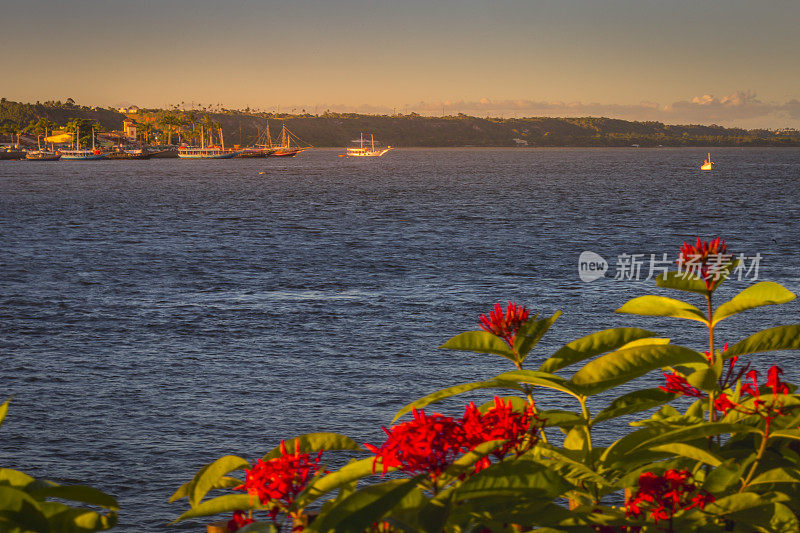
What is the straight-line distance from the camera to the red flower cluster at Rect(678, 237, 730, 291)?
9.37 feet

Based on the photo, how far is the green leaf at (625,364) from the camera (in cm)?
272

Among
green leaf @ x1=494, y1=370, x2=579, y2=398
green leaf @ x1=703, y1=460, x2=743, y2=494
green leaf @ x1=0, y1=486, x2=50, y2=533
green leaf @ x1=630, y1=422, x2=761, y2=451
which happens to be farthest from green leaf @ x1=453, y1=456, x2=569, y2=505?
green leaf @ x1=0, y1=486, x2=50, y2=533

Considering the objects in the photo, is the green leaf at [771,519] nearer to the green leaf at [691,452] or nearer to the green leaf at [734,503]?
the green leaf at [734,503]

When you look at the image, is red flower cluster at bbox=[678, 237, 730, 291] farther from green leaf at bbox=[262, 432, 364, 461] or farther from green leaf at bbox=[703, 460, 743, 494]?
green leaf at bbox=[262, 432, 364, 461]

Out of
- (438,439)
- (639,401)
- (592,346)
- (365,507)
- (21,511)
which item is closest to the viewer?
(365,507)

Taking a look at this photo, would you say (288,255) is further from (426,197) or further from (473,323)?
(426,197)

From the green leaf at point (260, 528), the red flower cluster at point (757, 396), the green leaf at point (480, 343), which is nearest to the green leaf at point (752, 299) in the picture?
the red flower cluster at point (757, 396)

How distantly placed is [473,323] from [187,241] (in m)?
40.2

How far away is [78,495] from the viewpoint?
2.58 metres

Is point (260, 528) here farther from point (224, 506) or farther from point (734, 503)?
point (734, 503)

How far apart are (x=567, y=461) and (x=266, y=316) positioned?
103 ft

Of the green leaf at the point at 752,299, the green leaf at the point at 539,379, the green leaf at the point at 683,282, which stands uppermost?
the green leaf at the point at 683,282

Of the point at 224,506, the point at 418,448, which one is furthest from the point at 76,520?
the point at 418,448

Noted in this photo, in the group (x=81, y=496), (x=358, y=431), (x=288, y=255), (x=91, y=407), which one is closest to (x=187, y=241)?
(x=288, y=255)
